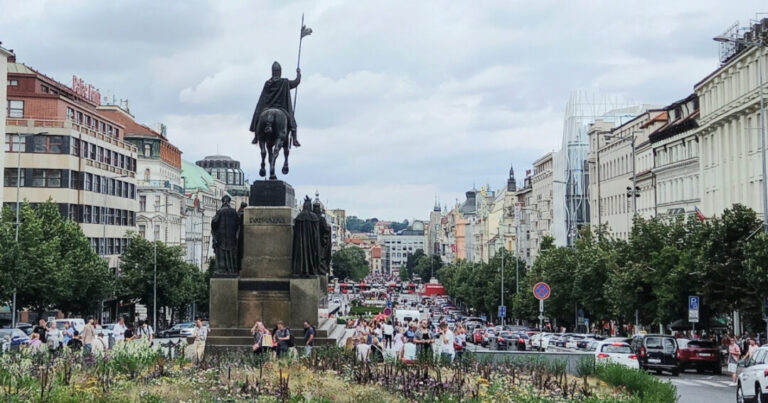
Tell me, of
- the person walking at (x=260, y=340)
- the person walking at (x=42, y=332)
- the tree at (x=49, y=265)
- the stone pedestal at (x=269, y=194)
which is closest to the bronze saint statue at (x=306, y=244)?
the stone pedestal at (x=269, y=194)

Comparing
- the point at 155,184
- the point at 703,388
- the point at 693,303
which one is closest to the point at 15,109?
the point at 155,184

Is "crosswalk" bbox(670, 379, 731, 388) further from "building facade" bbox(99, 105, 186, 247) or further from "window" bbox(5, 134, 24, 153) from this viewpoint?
"building facade" bbox(99, 105, 186, 247)

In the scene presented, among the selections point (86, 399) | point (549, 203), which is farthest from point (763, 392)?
point (549, 203)

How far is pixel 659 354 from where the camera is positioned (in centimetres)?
4109

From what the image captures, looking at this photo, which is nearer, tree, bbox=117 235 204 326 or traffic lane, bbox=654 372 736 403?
traffic lane, bbox=654 372 736 403

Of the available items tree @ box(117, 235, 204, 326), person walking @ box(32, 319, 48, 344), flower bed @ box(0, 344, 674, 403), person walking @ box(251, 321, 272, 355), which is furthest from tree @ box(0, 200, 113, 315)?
flower bed @ box(0, 344, 674, 403)

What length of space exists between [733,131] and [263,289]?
45.8 m

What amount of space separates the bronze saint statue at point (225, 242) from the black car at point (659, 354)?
63.5 feet

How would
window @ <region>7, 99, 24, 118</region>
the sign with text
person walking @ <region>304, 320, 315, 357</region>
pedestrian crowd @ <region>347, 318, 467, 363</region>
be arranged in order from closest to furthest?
pedestrian crowd @ <region>347, 318, 467, 363</region> < person walking @ <region>304, 320, 315, 357</region> < the sign with text < window @ <region>7, 99, 24, 118</region>

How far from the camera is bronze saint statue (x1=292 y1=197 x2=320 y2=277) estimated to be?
27.5m

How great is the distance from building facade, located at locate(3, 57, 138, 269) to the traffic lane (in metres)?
48.8

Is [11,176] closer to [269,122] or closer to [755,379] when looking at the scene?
[269,122]

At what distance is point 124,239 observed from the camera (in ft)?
318

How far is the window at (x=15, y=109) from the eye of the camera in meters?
82.9
